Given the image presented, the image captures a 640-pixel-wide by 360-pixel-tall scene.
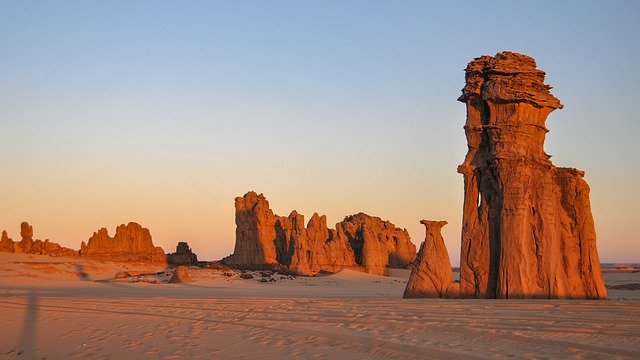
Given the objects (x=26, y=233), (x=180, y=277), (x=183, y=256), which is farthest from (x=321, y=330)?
(x=26, y=233)

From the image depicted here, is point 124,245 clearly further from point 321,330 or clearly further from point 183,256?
point 321,330

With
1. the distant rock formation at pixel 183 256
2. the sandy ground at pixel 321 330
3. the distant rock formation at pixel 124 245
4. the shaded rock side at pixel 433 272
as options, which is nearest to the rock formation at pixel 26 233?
the distant rock formation at pixel 124 245

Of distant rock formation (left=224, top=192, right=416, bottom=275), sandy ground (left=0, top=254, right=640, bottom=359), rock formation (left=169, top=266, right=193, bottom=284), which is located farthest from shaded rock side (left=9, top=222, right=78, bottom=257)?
sandy ground (left=0, top=254, right=640, bottom=359)

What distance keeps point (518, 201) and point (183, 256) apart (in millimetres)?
51081

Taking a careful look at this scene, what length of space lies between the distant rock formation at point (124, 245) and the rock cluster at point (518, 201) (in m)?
50.5

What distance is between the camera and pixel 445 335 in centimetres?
1230

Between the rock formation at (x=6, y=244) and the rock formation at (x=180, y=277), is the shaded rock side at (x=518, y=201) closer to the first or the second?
the rock formation at (x=180, y=277)

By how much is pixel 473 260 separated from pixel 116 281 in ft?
96.3

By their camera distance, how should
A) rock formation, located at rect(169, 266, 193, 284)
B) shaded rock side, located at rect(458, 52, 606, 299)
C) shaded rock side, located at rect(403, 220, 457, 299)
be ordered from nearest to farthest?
shaded rock side, located at rect(458, 52, 606, 299), shaded rock side, located at rect(403, 220, 457, 299), rock formation, located at rect(169, 266, 193, 284)

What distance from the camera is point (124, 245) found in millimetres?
71688

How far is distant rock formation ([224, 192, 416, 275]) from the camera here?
2314 inches

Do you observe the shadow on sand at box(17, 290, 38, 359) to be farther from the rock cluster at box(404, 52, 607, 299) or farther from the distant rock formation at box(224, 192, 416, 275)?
the distant rock formation at box(224, 192, 416, 275)

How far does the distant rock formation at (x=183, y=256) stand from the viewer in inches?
2594

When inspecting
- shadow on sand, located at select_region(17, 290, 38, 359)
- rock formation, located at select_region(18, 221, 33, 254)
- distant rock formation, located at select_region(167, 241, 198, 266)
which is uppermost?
rock formation, located at select_region(18, 221, 33, 254)
